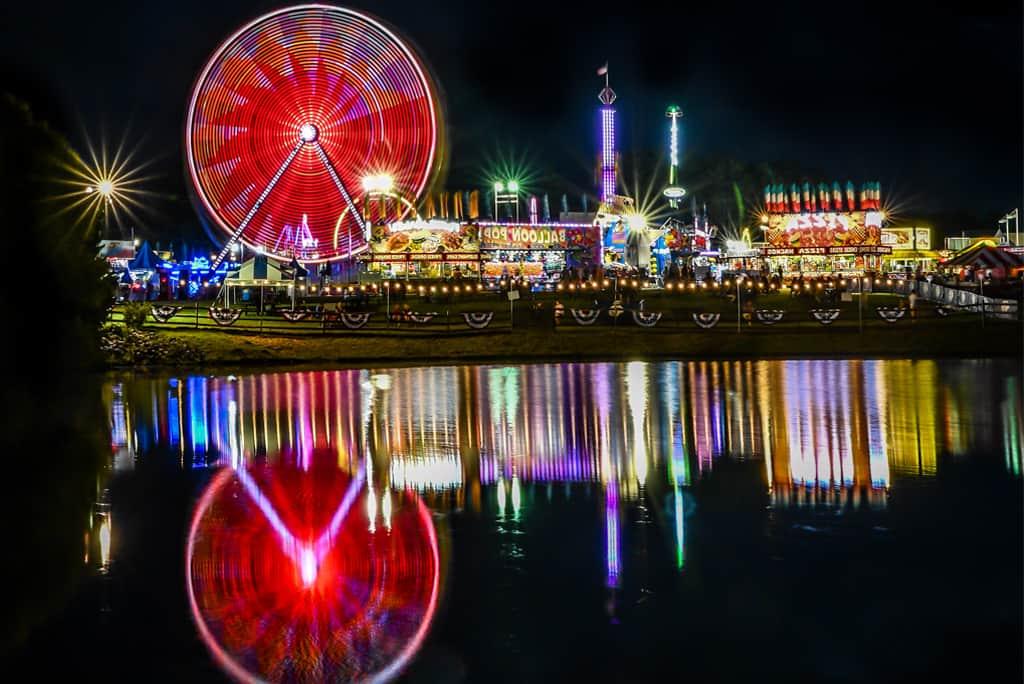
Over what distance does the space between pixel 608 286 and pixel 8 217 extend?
38111mm

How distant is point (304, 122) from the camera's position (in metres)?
53.8

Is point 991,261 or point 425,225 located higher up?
point 425,225

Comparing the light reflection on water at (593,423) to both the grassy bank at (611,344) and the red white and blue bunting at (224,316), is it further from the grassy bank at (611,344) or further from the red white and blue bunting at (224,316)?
the red white and blue bunting at (224,316)

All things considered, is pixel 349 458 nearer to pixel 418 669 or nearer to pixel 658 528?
pixel 658 528

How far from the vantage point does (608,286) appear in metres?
56.7

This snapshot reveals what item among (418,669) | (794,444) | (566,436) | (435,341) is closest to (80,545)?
(418,669)

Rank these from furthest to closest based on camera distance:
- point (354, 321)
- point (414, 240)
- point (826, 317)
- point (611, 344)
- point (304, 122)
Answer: point (414, 240), point (304, 122), point (354, 321), point (826, 317), point (611, 344)

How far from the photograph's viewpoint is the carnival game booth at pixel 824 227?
77500mm

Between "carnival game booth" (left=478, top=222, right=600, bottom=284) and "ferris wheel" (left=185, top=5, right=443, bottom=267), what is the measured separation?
1884cm

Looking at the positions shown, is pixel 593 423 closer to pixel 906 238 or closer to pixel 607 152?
pixel 607 152

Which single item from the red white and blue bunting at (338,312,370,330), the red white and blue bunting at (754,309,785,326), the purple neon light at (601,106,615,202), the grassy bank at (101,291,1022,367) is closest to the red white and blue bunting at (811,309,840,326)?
the grassy bank at (101,291,1022,367)

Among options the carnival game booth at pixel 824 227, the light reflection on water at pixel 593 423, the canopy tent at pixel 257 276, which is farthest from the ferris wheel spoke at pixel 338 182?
the carnival game booth at pixel 824 227

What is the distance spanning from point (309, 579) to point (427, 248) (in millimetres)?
63386

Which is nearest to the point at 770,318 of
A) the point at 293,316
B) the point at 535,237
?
the point at 293,316
